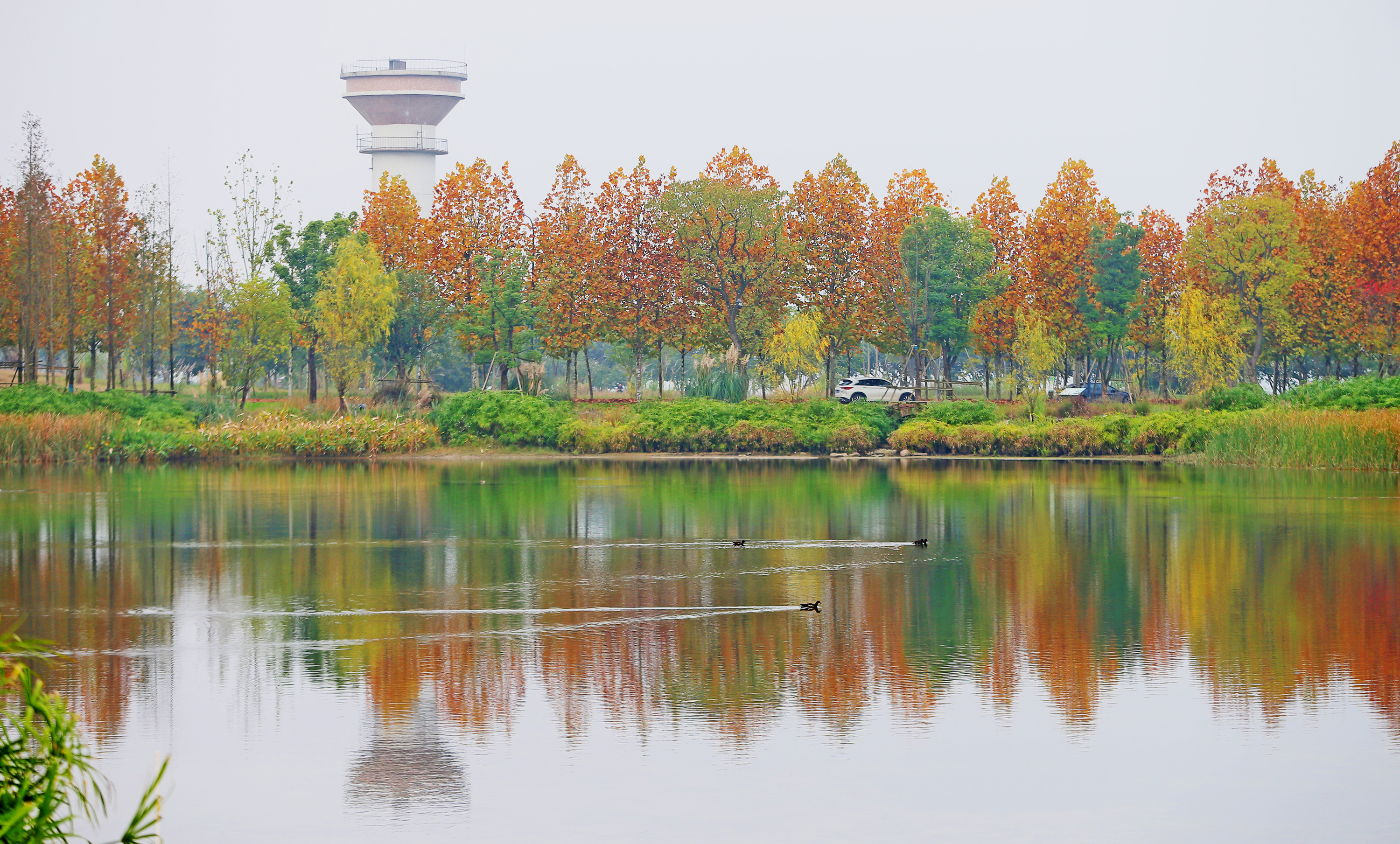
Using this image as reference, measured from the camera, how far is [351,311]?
2283 inches

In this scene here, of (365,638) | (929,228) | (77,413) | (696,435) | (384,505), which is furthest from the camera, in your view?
(929,228)

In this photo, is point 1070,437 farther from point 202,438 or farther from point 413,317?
point 413,317

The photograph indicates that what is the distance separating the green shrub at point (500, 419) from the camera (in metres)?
49.8

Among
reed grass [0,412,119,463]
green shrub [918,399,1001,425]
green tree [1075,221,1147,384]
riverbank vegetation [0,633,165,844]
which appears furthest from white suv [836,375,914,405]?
riverbank vegetation [0,633,165,844]

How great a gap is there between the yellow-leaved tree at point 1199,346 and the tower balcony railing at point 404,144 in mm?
55978

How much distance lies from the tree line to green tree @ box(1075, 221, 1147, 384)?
104 millimetres

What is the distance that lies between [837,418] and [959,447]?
4293 mm

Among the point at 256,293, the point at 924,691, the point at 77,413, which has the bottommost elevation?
the point at 924,691

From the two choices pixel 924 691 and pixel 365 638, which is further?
pixel 365 638

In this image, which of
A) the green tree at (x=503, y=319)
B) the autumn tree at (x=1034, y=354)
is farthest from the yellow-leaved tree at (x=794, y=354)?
the green tree at (x=503, y=319)

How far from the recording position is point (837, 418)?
50.2 m

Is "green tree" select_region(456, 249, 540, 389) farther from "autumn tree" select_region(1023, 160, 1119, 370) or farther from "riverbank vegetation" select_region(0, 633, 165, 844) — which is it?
"riverbank vegetation" select_region(0, 633, 165, 844)

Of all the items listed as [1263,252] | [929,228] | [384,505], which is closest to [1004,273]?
[929,228]

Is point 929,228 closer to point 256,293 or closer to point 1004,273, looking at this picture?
point 1004,273
